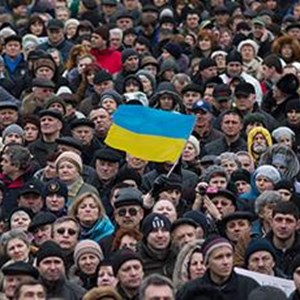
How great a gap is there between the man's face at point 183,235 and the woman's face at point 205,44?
9.39 m

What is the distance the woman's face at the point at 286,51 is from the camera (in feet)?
82.4

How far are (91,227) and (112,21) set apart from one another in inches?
412

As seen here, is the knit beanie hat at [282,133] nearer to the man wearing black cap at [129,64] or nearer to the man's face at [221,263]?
the man wearing black cap at [129,64]

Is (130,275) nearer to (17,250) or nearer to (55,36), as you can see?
(17,250)

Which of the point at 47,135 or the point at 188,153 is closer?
the point at 188,153

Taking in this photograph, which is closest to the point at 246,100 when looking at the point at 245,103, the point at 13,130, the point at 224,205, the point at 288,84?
the point at 245,103

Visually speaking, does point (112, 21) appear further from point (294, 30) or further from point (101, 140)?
point (101, 140)

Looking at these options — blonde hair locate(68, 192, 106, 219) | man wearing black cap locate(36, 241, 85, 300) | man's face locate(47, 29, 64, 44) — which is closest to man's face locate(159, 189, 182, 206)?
blonde hair locate(68, 192, 106, 219)

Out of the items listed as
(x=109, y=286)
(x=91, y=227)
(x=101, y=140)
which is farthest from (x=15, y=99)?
(x=109, y=286)

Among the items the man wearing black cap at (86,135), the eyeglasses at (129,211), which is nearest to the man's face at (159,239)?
the eyeglasses at (129,211)

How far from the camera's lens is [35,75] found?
80.5 ft

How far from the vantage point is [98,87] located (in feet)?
77.6

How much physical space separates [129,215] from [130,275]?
225 centimetres

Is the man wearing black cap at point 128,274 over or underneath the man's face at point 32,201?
over
